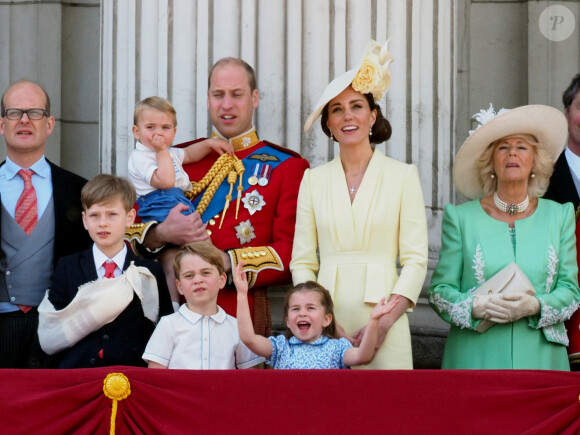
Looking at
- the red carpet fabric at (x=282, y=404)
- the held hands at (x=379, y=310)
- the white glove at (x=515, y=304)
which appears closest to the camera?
the red carpet fabric at (x=282, y=404)

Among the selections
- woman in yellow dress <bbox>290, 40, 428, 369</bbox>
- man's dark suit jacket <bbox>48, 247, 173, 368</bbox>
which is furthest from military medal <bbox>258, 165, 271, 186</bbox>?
man's dark suit jacket <bbox>48, 247, 173, 368</bbox>

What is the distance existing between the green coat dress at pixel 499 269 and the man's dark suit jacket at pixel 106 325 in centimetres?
111

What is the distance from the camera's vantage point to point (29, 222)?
5773 millimetres

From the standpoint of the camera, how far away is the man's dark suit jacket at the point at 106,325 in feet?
17.4

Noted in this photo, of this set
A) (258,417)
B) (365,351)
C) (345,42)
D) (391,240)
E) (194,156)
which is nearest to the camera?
(258,417)

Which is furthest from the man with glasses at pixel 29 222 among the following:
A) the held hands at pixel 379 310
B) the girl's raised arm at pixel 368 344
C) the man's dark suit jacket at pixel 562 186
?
the man's dark suit jacket at pixel 562 186

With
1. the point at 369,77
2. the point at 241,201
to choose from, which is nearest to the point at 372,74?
the point at 369,77

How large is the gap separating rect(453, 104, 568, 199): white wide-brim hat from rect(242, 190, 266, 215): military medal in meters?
0.81

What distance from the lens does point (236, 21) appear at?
6645 mm

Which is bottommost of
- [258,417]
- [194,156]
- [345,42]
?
[258,417]

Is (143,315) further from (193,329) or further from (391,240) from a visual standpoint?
(391,240)

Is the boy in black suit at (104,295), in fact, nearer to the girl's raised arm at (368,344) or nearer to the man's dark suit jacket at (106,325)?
the man's dark suit jacket at (106,325)

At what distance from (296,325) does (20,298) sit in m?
1.15

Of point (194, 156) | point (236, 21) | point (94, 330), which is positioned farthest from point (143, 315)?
point (236, 21)
